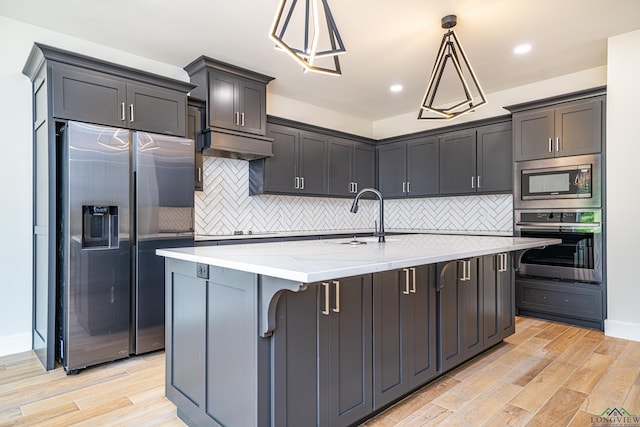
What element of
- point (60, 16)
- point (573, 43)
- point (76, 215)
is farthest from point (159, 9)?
point (573, 43)

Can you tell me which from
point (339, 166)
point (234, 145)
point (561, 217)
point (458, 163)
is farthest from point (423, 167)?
point (234, 145)

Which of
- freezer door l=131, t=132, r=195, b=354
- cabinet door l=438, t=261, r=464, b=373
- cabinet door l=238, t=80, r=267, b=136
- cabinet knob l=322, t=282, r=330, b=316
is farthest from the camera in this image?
cabinet door l=238, t=80, r=267, b=136

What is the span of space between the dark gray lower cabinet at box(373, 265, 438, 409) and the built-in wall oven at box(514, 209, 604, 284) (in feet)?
6.72

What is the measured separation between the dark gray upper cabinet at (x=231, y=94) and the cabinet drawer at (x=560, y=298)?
3.52m

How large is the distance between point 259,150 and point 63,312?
2416 millimetres

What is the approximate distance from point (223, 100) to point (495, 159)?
11.0 ft

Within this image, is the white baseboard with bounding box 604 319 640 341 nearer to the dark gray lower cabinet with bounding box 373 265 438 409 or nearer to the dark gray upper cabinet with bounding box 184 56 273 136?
the dark gray lower cabinet with bounding box 373 265 438 409

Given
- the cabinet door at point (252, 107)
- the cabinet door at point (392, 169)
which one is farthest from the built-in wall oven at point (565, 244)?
the cabinet door at point (252, 107)

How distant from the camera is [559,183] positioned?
3.86 metres

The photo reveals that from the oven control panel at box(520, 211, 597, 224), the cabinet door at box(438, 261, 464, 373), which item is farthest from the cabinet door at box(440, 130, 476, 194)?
the cabinet door at box(438, 261, 464, 373)

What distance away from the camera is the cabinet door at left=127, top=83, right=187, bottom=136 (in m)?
3.09

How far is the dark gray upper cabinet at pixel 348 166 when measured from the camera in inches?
207

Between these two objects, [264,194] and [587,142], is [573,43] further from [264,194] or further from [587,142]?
[264,194]

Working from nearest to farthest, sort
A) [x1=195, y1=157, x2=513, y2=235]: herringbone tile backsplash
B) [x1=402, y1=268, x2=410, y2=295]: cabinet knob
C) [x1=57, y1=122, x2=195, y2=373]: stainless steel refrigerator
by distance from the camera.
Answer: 1. [x1=402, y1=268, x2=410, y2=295]: cabinet knob
2. [x1=57, y1=122, x2=195, y2=373]: stainless steel refrigerator
3. [x1=195, y1=157, x2=513, y2=235]: herringbone tile backsplash
